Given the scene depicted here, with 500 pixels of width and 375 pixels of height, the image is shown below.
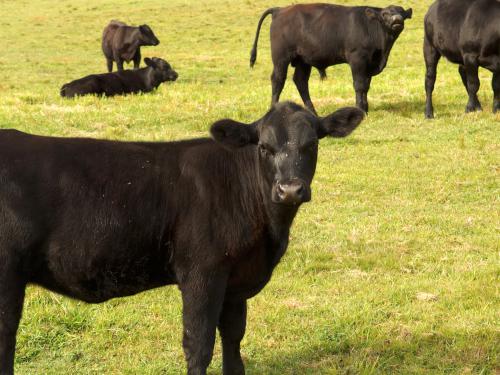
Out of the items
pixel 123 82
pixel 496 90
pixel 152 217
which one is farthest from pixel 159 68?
pixel 152 217

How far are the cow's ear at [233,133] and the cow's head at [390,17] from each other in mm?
10542

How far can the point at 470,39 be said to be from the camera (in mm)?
14305

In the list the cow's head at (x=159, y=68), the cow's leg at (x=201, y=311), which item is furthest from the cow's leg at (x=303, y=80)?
the cow's leg at (x=201, y=311)

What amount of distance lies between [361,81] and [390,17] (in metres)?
1.29

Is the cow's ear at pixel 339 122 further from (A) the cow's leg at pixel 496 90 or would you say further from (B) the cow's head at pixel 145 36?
(B) the cow's head at pixel 145 36

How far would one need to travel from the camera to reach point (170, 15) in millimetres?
39844

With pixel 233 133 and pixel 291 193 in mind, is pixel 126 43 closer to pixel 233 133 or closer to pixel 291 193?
pixel 233 133

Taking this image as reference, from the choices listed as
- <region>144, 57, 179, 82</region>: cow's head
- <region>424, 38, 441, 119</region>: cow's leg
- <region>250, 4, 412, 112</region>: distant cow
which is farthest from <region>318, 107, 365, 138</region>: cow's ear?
<region>144, 57, 179, 82</region>: cow's head

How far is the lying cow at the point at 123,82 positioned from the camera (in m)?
17.8

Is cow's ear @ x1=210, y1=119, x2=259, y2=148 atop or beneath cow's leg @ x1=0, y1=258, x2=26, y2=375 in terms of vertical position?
atop

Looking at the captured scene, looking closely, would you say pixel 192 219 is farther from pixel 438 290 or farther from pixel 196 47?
pixel 196 47

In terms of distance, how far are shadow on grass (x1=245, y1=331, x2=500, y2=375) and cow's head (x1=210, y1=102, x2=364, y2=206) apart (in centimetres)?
137

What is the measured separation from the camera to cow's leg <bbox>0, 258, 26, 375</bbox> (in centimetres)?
436

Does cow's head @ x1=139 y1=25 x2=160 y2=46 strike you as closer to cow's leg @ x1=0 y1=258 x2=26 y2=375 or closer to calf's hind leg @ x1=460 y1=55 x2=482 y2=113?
calf's hind leg @ x1=460 y1=55 x2=482 y2=113
